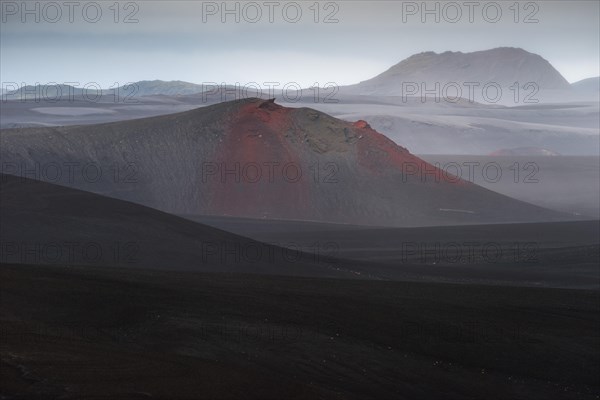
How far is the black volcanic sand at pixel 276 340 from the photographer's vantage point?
9875 mm

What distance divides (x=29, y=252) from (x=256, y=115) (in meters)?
32.4

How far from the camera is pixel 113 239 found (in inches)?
1001

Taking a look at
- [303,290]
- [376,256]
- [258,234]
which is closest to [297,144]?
[258,234]

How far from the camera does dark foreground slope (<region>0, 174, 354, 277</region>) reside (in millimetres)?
23375

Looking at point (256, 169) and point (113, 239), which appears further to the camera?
point (256, 169)

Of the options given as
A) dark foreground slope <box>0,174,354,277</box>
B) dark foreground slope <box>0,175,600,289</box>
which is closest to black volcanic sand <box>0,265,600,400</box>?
dark foreground slope <box>0,174,354,277</box>

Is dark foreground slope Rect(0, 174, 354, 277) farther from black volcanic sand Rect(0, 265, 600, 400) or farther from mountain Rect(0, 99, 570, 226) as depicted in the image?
mountain Rect(0, 99, 570, 226)

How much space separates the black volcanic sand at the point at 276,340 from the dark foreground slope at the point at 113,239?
4132mm

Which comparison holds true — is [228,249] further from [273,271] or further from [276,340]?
[276,340]

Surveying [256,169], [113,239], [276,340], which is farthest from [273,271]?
[256,169]

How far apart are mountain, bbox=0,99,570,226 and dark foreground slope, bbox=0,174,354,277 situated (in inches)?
674

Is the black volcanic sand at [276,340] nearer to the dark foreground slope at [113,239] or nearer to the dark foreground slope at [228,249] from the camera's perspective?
the dark foreground slope at [113,239]

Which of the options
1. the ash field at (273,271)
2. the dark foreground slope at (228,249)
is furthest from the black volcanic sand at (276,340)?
the dark foreground slope at (228,249)

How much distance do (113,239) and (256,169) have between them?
2599cm
